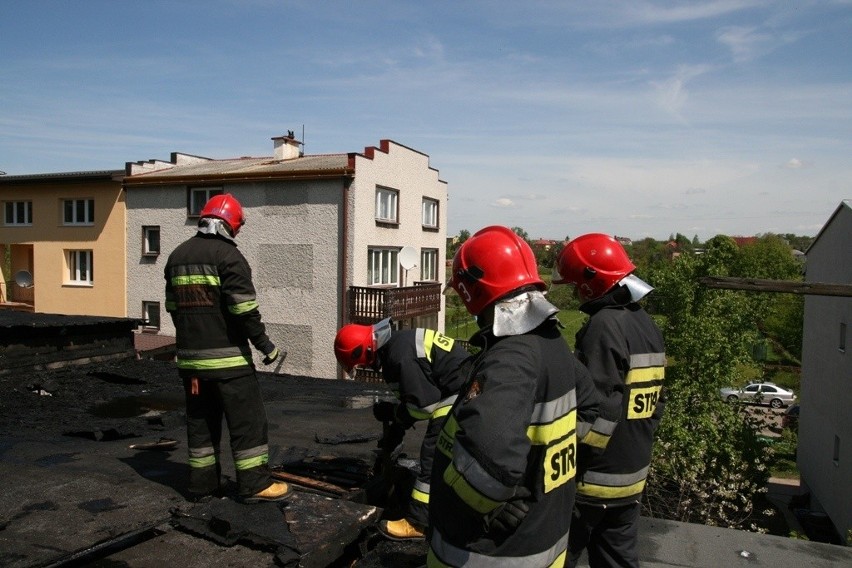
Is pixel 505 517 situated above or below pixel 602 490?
above

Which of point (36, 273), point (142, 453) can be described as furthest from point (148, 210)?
point (142, 453)

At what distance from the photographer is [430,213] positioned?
1142 inches

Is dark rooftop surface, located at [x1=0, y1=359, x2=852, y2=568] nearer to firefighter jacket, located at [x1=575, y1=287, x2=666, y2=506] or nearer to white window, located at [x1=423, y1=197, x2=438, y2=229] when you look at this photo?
firefighter jacket, located at [x1=575, y1=287, x2=666, y2=506]

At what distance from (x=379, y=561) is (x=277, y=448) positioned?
2.17m

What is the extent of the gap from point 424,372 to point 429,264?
25513 millimetres

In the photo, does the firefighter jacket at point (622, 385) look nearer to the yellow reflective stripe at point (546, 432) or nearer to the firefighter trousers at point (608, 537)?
the firefighter trousers at point (608, 537)

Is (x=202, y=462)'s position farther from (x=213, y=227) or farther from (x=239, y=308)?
(x=213, y=227)

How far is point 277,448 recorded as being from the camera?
5.51 m

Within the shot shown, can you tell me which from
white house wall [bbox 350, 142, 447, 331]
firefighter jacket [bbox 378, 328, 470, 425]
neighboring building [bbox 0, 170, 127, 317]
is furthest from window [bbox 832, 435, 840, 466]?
neighboring building [bbox 0, 170, 127, 317]

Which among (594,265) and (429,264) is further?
(429,264)

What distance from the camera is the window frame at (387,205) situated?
24.5m

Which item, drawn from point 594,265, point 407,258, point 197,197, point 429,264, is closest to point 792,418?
point 429,264

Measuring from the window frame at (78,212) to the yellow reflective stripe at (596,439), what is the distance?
28802 mm

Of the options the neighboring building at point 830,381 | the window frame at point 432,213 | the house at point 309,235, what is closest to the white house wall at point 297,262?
the house at point 309,235
